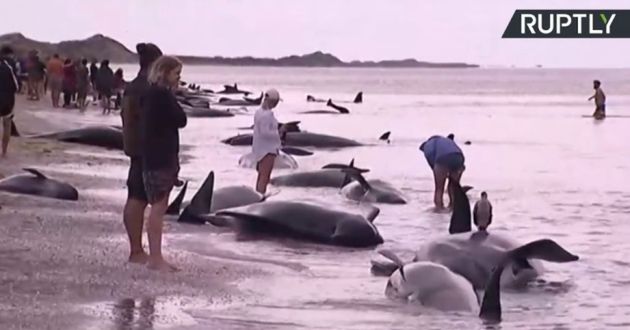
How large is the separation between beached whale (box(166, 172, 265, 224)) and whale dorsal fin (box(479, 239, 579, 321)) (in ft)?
13.0

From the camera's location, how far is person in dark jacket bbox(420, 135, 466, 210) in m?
15.8

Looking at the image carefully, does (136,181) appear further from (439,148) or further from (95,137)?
(95,137)

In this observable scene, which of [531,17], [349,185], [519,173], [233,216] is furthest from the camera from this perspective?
[531,17]

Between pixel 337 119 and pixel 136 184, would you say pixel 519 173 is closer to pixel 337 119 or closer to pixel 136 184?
pixel 136 184

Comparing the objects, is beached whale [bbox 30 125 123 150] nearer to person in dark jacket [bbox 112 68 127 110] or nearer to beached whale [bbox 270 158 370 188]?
beached whale [bbox 270 158 370 188]

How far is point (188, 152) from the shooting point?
2681 centimetres

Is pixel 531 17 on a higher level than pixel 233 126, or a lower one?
higher

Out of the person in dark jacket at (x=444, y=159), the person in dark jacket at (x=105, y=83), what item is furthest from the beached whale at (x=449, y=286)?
the person in dark jacket at (x=105, y=83)

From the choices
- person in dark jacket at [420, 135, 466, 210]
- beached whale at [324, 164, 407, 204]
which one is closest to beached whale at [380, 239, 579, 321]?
person in dark jacket at [420, 135, 466, 210]

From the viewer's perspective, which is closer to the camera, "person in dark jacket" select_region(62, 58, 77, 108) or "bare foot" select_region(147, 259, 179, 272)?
"bare foot" select_region(147, 259, 179, 272)

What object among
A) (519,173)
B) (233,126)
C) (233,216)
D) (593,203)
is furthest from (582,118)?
(233,216)

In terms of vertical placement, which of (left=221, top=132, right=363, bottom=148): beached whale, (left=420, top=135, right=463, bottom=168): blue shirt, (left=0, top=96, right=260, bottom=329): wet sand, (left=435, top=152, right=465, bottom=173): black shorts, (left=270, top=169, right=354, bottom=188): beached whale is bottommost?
(left=221, top=132, right=363, bottom=148): beached whale

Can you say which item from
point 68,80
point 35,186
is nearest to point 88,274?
point 35,186

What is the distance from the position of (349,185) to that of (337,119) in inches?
1257
